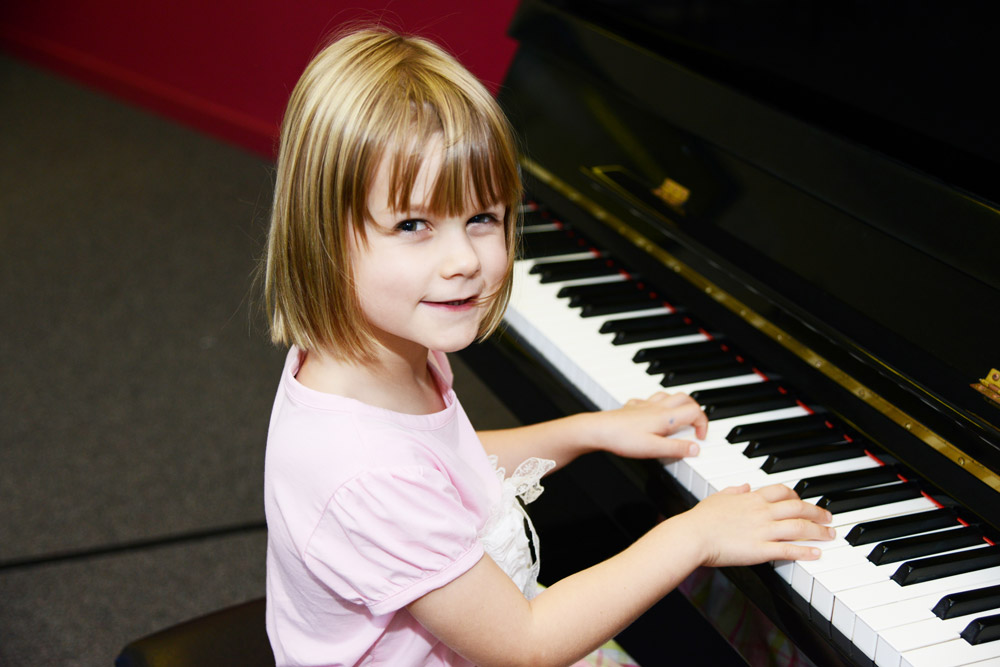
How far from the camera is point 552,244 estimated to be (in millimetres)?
1688

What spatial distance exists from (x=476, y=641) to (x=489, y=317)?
36 centimetres

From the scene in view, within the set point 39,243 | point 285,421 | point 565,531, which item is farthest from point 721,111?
point 39,243

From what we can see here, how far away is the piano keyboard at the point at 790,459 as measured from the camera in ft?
3.19

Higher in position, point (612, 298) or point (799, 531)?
point (799, 531)

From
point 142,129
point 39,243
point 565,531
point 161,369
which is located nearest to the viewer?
point 565,531

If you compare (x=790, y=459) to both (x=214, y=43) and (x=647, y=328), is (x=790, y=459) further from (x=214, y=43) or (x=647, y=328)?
(x=214, y=43)

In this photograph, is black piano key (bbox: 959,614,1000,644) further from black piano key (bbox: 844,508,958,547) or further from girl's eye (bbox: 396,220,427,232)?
girl's eye (bbox: 396,220,427,232)

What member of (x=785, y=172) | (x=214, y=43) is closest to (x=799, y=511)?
(x=785, y=172)

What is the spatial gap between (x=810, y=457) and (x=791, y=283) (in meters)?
0.27

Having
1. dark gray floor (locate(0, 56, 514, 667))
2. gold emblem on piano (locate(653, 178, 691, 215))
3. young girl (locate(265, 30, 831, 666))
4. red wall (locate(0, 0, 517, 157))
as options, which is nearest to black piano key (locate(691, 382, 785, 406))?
young girl (locate(265, 30, 831, 666))

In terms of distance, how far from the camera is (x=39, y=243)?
358 cm

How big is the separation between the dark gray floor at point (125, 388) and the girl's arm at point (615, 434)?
3.15ft

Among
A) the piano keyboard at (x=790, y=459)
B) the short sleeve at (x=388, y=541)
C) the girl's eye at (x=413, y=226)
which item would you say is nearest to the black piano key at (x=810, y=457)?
the piano keyboard at (x=790, y=459)

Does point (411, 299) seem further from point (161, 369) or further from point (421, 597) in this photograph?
point (161, 369)
